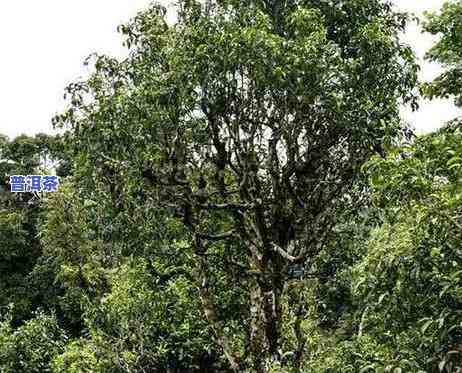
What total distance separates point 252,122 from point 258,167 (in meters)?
0.57

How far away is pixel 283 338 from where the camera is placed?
7.02m

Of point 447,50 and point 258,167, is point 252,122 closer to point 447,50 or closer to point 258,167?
point 258,167

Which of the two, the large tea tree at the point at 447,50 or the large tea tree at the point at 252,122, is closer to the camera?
the large tea tree at the point at 447,50

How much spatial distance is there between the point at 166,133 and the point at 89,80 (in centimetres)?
112

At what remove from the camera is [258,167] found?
21.8 feet

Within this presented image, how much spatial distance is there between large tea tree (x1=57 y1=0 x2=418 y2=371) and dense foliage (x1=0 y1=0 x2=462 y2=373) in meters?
0.02

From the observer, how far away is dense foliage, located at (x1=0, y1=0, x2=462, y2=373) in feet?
16.7

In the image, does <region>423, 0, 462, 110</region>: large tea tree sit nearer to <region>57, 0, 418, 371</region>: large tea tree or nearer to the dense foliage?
the dense foliage

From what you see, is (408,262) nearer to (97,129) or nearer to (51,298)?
(97,129)

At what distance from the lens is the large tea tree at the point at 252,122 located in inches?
221

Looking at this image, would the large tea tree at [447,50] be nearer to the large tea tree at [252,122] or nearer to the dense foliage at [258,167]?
the dense foliage at [258,167]

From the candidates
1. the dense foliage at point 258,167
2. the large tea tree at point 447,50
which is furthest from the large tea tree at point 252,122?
the large tea tree at point 447,50

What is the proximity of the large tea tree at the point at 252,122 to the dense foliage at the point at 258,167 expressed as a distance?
2 centimetres

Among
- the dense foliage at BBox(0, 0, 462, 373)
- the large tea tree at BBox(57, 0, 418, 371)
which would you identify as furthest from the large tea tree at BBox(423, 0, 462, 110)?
the large tea tree at BBox(57, 0, 418, 371)
